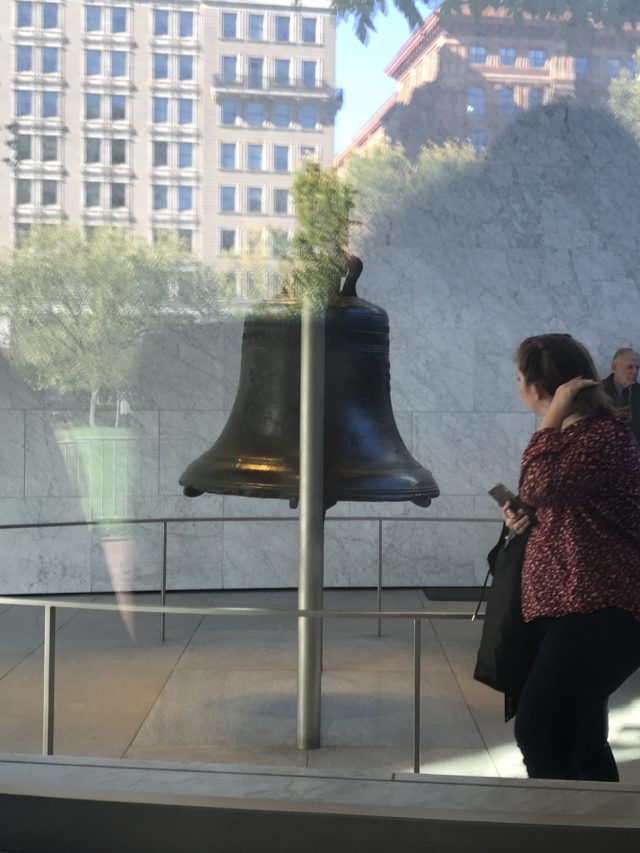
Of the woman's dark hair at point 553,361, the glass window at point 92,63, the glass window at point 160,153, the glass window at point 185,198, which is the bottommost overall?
the woman's dark hair at point 553,361

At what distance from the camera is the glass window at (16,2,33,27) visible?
508 cm

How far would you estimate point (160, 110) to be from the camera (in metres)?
5.44

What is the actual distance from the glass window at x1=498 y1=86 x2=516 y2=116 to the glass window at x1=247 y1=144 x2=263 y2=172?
154 cm

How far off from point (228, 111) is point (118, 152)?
79 centimetres

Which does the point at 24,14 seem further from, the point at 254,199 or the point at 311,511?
the point at 311,511

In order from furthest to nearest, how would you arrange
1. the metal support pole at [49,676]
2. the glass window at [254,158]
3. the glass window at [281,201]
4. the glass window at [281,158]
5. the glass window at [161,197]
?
the glass window at [161,197] → the glass window at [281,201] → the glass window at [254,158] → the glass window at [281,158] → the metal support pole at [49,676]

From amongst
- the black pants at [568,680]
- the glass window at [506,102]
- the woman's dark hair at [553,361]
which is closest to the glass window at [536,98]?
the glass window at [506,102]

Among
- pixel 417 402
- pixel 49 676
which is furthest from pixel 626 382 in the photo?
pixel 417 402

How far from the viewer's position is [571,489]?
2.03 metres

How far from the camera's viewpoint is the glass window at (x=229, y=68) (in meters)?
4.06

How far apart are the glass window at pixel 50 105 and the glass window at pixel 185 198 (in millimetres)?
760

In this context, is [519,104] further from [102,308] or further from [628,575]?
[628,575]

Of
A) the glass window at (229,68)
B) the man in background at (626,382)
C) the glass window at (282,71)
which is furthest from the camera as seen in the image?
the glass window at (229,68)

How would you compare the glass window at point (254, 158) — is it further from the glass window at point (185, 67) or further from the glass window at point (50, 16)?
the glass window at point (50, 16)
